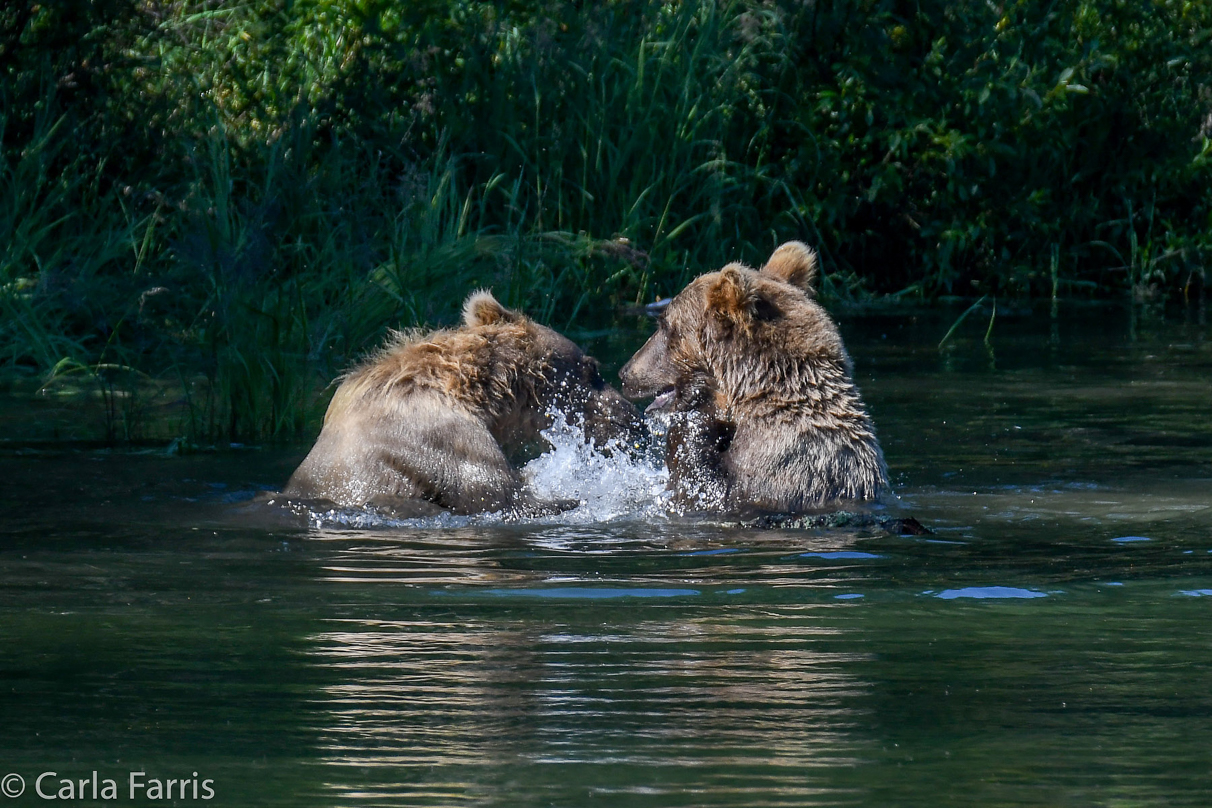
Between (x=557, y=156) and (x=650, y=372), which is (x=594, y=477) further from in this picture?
(x=557, y=156)

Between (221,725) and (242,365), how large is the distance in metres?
5.29

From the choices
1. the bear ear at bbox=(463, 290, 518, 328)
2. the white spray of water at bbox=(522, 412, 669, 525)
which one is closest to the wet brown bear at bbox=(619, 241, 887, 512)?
the white spray of water at bbox=(522, 412, 669, 525)

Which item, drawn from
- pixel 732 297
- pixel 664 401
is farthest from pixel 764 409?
pixel 664 401

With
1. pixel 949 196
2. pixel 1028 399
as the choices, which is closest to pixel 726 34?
pixel 949 196

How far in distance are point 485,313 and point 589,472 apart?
818 millimetres

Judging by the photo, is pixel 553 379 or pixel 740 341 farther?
pixel 553 379

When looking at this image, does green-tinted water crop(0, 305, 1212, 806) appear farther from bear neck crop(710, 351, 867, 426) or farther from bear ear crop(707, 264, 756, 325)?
bear ear crop(707, 264, 756, 325)

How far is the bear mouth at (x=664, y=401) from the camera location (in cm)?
817

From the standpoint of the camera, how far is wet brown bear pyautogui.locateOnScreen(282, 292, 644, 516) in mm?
7422

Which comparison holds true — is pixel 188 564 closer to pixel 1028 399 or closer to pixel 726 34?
pixel 1028 399

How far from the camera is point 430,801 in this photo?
12.0ft

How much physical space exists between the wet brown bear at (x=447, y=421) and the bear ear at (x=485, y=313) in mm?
69

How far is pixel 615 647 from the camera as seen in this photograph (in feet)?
16.8

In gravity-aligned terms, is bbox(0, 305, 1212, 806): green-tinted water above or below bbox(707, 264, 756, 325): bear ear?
below
